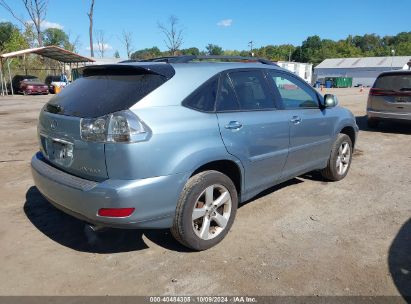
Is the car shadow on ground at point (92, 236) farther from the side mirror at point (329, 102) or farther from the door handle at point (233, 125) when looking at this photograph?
the side mirror at point (329, 102)

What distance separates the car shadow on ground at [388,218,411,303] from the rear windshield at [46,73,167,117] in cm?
258

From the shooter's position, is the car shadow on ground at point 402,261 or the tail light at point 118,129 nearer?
the tail light at point 118,129

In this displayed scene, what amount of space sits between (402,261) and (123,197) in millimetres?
2555

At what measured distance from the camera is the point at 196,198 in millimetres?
3279

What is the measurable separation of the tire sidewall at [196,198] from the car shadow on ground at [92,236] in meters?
0.19

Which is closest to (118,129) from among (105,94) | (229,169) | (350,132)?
(105,94)

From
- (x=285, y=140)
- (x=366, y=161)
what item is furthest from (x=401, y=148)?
(x=285, y=140)

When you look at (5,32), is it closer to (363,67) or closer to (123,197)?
(123,197)

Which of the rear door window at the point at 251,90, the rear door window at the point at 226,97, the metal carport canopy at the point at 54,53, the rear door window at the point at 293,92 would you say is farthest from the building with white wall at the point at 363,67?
the rear door window at the point at 226,97

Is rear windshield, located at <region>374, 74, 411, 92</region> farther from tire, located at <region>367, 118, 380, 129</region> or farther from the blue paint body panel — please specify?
the blue paint body panel

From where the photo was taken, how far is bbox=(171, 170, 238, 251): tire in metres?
3.23

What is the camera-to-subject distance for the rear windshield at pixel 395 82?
9266 mm

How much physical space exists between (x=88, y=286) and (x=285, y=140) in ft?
8.37

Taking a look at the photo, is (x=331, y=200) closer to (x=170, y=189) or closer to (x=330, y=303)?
(x=330, y=303)
